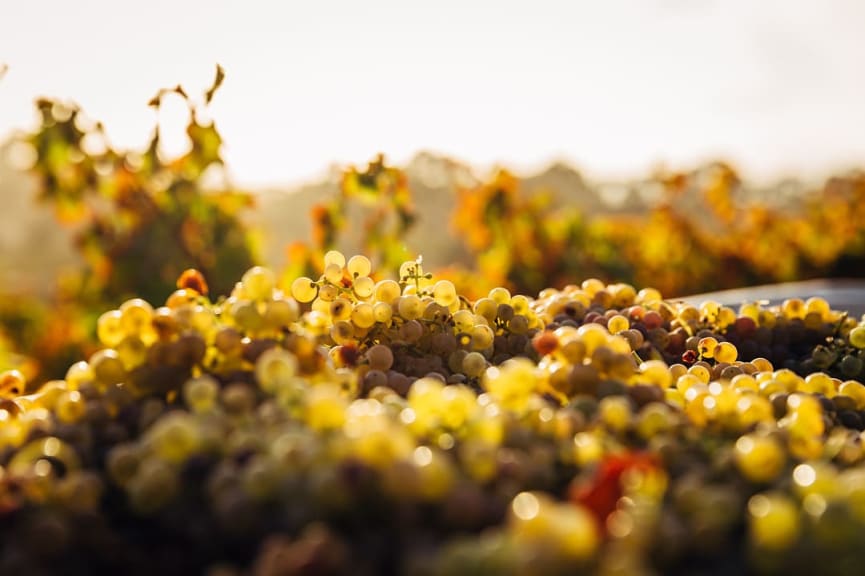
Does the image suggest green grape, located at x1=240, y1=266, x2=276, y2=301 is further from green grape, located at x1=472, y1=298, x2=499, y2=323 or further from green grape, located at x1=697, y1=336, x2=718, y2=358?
green grape, located at x1=697, y1=336, x2=718, y2=358

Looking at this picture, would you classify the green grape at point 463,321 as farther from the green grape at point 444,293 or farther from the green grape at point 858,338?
the green grape at point 858,338

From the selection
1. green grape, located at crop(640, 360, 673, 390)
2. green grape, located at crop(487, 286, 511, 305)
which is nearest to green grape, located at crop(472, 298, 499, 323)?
green grape, located at crop(487, 286, 511, 305)

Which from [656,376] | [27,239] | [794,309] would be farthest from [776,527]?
[27,239]

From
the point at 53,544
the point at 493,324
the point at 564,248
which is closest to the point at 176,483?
the point at 53,544

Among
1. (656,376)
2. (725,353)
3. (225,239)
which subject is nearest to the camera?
(656,376)

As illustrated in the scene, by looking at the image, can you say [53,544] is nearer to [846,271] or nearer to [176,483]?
[176,483]

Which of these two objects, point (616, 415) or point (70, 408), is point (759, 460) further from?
point (70, 408)
